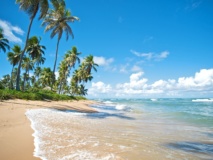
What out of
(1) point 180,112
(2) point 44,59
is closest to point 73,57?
(2) point 44,59

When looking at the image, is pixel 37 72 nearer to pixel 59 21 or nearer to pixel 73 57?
pixel 73 57

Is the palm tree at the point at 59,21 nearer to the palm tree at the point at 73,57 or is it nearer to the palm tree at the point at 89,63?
the palm tree at the point at 73,57

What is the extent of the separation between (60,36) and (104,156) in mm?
28368

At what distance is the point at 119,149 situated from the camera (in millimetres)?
5219

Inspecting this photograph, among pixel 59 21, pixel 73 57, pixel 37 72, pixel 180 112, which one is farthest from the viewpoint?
pixel 37 72

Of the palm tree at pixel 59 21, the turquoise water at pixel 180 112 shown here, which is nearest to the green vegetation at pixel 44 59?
the palm tree at pixel 59 21

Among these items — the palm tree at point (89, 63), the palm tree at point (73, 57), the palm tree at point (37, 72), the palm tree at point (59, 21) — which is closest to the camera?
the palm tree at point (59, 21)

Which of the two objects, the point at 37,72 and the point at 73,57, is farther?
the point at 37,72

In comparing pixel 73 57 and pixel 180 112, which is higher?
pixel 73 57

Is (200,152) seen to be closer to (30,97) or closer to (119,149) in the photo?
(119,149)

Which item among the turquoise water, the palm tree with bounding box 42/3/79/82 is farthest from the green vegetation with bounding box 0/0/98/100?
the turquoise water

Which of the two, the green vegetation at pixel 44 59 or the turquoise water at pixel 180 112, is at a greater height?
the green vegetation at pixel 44 59

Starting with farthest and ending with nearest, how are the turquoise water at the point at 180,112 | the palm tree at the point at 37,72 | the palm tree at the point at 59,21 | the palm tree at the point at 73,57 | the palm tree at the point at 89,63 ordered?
the palm tree at the point at 37,72, the palm tree at the point at 89,63, the palm tree at the point at 73,57, the palm tree at the point at 59,21, the turquoise water at the point at 180,112

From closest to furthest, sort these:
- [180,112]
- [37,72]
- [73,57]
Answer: [180,112], [73,57], [37,72]
